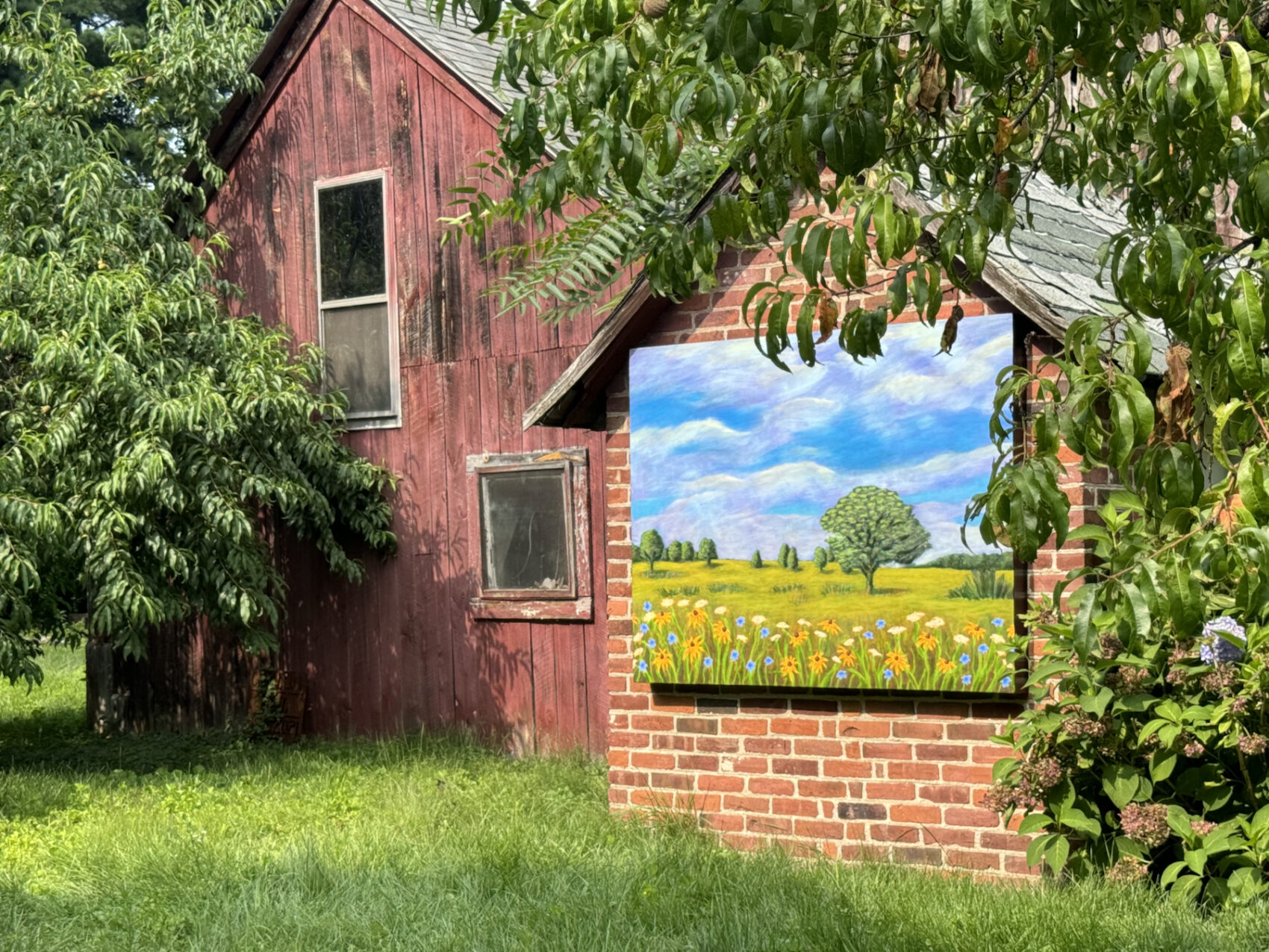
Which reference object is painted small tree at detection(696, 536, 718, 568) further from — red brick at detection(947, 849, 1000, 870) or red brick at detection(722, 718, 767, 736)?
red brick at detection(947, 849, 1000, 870)

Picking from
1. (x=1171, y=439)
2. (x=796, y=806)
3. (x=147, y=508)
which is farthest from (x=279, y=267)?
(x=1171, y=439)

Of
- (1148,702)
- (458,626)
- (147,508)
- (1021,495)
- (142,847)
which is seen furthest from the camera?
(458,626)

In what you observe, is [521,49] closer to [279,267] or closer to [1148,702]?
[1148,702]

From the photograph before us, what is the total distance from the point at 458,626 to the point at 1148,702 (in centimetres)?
627

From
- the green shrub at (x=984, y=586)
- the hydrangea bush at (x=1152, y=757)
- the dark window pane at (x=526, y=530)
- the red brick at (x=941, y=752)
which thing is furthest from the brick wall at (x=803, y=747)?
the dark window pane at (x=526, y=530)

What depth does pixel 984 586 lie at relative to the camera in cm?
705

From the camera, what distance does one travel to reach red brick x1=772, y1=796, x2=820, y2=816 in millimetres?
7535

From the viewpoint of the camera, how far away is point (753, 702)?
7750 millimetres

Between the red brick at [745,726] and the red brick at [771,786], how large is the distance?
22cm

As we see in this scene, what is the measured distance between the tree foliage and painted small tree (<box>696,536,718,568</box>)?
372 centimetres

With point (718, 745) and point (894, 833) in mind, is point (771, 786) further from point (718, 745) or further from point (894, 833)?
point (894, 833)

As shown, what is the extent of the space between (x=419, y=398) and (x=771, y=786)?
16.8ft

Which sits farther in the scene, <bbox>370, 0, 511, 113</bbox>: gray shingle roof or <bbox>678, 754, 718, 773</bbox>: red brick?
<bbox>370, 0, 511, 113</bbox>: gray shingle roof

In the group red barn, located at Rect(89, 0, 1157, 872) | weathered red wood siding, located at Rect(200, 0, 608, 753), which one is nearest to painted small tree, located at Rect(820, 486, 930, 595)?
red barn, located at Rect(89, 0, 1157, 872)
